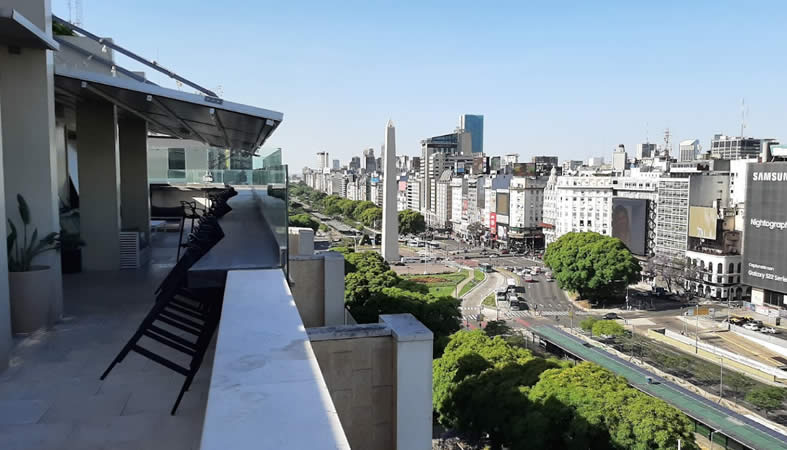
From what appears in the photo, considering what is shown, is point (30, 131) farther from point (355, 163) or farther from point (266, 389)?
point (355, 163)

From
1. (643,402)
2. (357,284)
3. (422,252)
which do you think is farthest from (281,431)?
(422,252)

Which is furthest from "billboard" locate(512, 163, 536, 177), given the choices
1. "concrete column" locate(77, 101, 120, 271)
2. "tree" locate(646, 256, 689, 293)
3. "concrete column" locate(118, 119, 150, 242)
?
"concrete column" locate(77, 101, 120, 271)

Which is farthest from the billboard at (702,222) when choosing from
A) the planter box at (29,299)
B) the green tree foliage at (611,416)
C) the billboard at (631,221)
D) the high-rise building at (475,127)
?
the high-rise building at (475,127)

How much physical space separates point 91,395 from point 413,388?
1945mm

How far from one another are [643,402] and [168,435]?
1096cm

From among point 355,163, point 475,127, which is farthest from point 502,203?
point 355,163

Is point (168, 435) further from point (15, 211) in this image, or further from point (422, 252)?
point (422, 252)

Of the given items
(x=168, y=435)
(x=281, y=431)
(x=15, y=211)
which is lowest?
(x=168, y=435)

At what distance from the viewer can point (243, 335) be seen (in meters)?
2.65

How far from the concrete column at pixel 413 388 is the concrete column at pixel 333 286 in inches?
98.2

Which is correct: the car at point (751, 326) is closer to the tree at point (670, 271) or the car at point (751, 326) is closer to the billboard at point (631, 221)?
the tree at point (670, 271)

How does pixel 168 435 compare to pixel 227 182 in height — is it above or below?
below

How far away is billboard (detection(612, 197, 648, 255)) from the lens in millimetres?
43312

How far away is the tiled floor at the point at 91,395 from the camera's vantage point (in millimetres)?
3033
